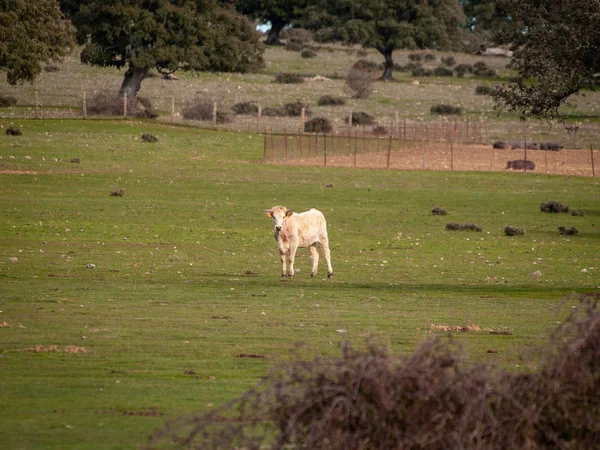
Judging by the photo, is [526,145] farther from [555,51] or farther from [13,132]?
[555,51]

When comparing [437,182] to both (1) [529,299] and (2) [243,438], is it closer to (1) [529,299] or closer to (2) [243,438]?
(1) [529,299]

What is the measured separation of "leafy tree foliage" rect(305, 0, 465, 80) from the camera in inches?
4193

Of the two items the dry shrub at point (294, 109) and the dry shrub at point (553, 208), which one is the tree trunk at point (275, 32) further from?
the dry shrub at point (553, 208)

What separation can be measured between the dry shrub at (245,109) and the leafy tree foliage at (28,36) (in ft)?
83.9

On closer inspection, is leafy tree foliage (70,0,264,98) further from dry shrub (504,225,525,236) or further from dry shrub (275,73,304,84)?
dry shrub (504,225,525,236)

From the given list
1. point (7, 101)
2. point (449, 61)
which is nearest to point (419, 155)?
point (7, 101)

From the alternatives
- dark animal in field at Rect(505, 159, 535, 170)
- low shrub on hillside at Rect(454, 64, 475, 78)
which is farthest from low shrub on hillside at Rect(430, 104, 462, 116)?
dark animal in field at Rect(505, 159, 535, 170)

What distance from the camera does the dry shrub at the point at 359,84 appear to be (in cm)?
9519

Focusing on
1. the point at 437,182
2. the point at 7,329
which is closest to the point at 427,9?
the point at 437,182

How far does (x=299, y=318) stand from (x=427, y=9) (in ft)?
318

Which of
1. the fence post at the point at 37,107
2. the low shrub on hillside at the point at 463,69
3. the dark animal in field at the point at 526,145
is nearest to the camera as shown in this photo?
the fence post at the point at 37,107

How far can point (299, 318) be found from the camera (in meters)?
16.3

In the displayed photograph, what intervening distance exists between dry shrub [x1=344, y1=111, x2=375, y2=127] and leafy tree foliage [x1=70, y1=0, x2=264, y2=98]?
10.8 metres

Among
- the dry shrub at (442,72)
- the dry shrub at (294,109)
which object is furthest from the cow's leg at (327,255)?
the dry shrub at (442,72)
